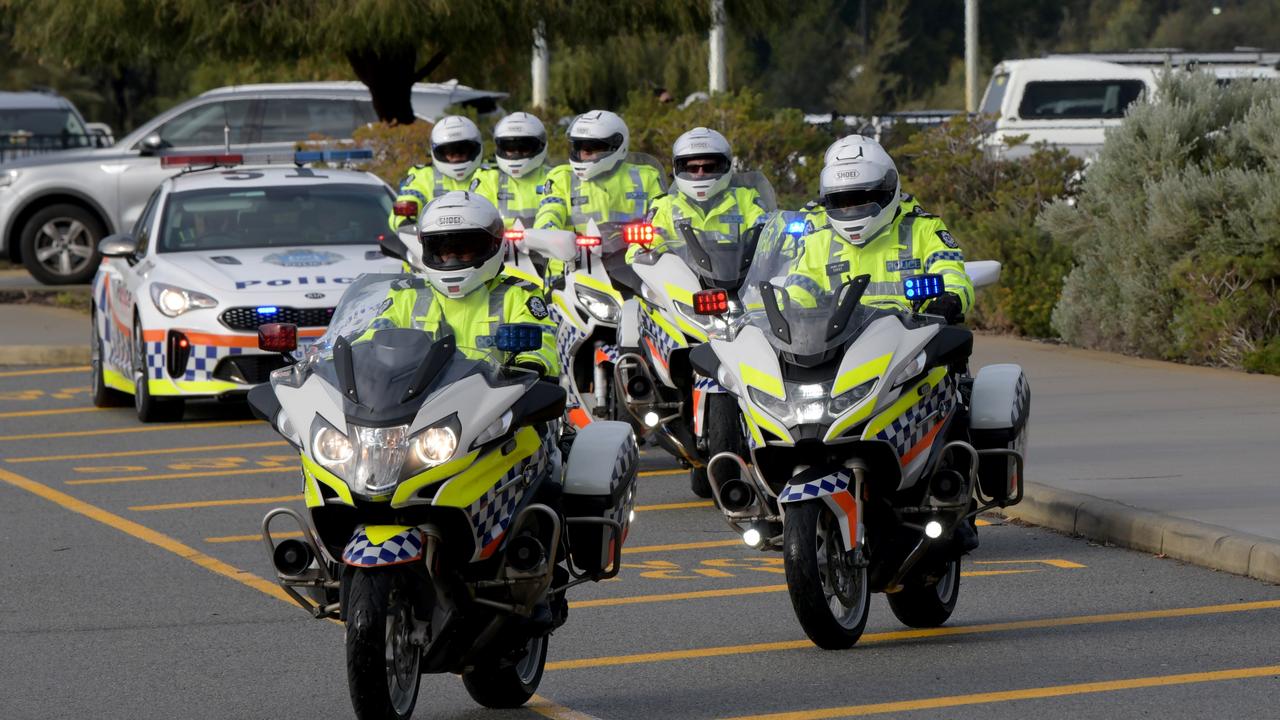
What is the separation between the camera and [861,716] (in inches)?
274

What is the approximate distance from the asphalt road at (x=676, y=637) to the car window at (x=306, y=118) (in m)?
14.6

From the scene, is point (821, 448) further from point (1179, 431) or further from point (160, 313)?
point (160, 313)

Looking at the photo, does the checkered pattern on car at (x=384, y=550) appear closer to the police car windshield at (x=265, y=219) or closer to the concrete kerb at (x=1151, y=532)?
the concrete kerb at (x=1151, y=532)

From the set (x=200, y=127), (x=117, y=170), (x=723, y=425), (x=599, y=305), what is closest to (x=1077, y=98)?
(x=200, y=127)

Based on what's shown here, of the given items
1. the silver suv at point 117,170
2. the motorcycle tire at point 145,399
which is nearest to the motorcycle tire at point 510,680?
the motorcycle tire at point 145,399

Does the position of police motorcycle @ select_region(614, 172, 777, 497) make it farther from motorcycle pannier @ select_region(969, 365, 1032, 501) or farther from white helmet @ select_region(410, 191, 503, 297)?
white helmet @ select_region(410, 191, 503, 297)

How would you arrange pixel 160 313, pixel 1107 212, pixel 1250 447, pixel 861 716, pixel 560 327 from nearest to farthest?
pixel 861 716 < pixel 1250 447 < pixel 560 327 < pixel 160 313 < pixel 1107 212

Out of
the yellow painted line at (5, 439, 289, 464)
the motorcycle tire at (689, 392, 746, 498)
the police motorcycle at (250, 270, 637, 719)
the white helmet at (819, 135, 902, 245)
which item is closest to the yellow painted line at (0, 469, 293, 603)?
the yellow painted line at (5, 439, 289, 464)

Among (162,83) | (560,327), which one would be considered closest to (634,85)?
(162,83)

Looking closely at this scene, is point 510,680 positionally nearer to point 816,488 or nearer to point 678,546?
Result: point 816,488

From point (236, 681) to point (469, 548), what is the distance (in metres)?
1.49

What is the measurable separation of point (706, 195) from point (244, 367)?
13.1 ft

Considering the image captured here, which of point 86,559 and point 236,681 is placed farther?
point 86,559

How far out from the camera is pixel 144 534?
35.5ft
